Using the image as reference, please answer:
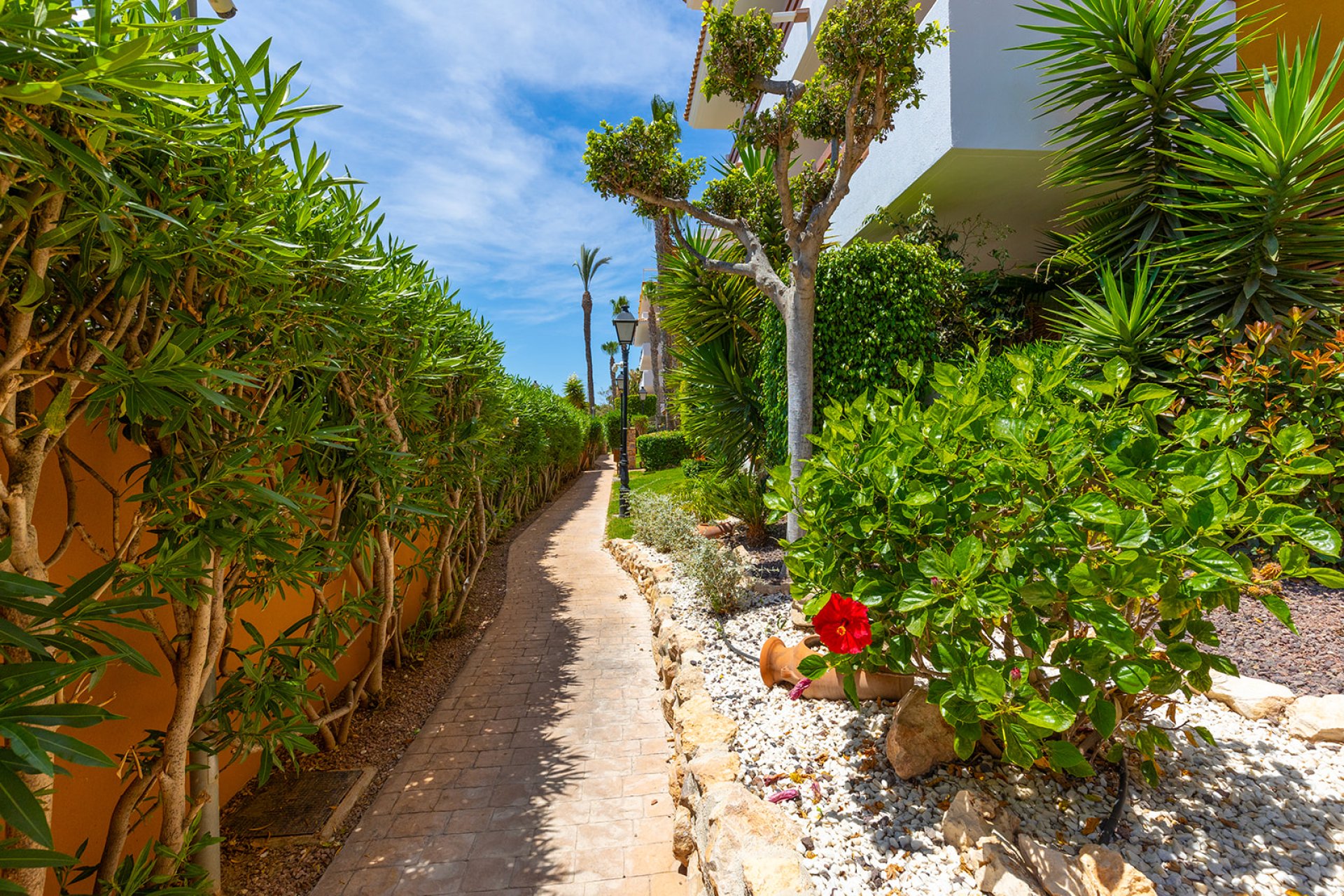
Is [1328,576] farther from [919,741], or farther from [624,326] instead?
[624,326]

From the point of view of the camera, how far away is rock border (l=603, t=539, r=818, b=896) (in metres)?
1.84

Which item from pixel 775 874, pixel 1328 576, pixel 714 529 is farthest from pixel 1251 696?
pixel 714 529

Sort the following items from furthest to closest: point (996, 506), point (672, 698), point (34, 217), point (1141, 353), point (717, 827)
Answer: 1. point (1141, 353)
2. point (672, 698)
3. point (717, 827)
4. point (996, 506)
5. point (34, 217)

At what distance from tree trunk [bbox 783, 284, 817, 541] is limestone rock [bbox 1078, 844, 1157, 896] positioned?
3.15 m

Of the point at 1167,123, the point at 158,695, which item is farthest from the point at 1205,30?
the point at 158,695

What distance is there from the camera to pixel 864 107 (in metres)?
4.77

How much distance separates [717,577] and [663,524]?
2.34m

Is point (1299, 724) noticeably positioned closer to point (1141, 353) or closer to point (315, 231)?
point (1141, 353)

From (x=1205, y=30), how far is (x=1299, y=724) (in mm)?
8451

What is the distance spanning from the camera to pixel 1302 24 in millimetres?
7566

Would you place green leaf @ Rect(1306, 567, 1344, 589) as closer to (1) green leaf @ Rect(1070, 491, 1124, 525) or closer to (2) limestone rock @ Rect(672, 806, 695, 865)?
(1) green leaf @ Rect(1070, 491, 1124, 525)

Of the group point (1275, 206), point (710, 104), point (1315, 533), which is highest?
point (710, 104)

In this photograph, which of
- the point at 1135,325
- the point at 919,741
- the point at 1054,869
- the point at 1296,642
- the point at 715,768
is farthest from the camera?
the point at 1135,325

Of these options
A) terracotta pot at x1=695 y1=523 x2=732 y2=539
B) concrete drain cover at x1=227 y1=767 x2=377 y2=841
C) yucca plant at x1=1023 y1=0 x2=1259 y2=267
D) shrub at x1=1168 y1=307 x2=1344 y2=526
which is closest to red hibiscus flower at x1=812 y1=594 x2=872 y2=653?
shrub at x1=1168 y1=307 x2=1344 y2=526
